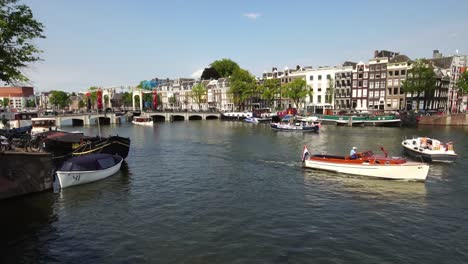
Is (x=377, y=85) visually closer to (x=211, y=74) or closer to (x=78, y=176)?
(x=211, y=74)

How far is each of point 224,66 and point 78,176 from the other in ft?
542

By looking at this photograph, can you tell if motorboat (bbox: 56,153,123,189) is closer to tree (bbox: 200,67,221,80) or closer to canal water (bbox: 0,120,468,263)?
canal water (bbox: 0,120,468,263)

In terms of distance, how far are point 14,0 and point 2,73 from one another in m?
5.79

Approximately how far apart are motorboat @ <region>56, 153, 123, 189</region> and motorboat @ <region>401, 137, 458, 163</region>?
38.1 metres

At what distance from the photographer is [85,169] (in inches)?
1277

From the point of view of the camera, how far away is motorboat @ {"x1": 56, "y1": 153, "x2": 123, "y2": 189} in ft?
102

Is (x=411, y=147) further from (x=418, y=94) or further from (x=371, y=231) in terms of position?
(x=418, y=94)

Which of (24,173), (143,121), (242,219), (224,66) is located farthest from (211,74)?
(242,219)

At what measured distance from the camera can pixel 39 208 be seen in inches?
1027

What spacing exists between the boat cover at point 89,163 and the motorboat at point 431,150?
38.0 meters

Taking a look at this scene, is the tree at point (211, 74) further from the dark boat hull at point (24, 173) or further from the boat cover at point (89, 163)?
the dark boat hull at point (24, 173)

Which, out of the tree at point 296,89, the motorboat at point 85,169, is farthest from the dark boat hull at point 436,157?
the tree at point 296,89

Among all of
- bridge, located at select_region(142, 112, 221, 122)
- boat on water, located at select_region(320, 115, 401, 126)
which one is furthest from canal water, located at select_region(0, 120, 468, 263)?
bridge, located at select_region(142, 112, 221, 122)

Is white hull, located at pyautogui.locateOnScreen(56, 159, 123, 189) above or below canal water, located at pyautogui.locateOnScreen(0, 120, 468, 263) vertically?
above
